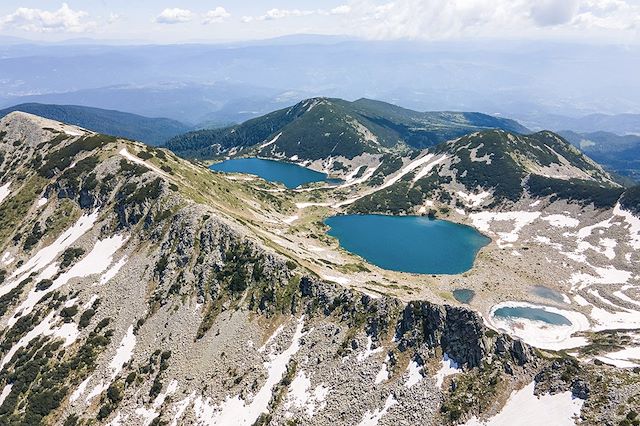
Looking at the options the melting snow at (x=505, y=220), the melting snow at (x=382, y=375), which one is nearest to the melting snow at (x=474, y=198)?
the melting snow at (x=505, y=220)

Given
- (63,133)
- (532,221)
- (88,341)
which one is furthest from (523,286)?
(63,133)

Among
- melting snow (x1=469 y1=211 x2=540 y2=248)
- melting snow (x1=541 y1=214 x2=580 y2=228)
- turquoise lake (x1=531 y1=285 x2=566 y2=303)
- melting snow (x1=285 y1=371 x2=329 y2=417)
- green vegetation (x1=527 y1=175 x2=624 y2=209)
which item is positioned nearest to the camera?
melting snow (x1=285 y1=371 x2=329 y2=417)

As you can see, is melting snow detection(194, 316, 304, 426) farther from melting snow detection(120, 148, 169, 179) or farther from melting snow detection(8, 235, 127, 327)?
melting snow detection(120, 148, 169, 179)

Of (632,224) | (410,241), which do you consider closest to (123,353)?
(410,241)

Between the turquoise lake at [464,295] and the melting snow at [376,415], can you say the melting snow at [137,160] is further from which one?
the melting snow at [376,415]

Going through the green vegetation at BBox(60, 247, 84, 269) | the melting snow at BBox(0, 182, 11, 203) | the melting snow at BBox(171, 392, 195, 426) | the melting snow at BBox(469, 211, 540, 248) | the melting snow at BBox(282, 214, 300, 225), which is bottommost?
the melting snow at BBox(469, 211, 540, 248)

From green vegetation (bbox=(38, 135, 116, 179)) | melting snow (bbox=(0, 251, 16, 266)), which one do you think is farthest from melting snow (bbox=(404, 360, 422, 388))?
green vegetation (bbox=(38, 135, 116, 179))

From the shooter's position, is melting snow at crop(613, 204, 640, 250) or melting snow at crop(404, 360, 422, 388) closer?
melting snow at crop(404, 360, 422, 388)
